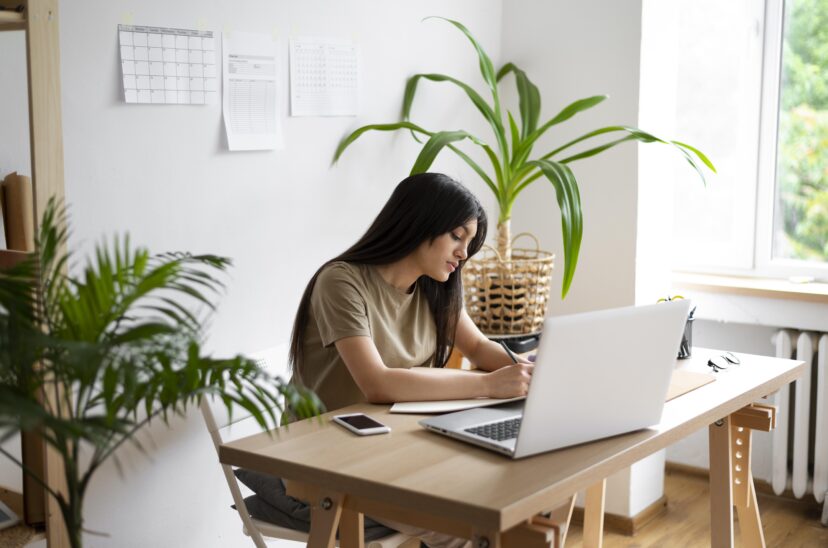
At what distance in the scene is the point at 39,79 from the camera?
5.90 ft

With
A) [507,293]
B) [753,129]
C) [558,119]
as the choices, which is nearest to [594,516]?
[507,293]

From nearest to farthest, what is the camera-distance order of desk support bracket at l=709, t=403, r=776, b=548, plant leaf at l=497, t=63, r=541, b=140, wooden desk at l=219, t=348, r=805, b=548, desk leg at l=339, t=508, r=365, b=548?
wooden desk at l=219, t=348, r=805, b=548, desk leg at l=339, t=508, r=365, b=548, desk support bracket at l=709, t=403, r=776, b=548, plant leaf at l=497, t=63, r=541, b=140

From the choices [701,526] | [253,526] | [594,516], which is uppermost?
[253,526]

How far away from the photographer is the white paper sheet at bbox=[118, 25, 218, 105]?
2.26 meters

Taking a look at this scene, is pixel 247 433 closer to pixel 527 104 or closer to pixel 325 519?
pixel 325 519

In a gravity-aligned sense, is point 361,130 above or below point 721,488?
above

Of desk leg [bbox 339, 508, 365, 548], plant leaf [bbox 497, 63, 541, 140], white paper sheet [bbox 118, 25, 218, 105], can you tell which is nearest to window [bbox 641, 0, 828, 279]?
plant leaf [bbox 497, 63, 541, 140]

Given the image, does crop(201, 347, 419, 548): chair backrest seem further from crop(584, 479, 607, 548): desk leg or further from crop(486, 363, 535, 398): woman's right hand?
crop(584, 479, 607, 548): desk leg

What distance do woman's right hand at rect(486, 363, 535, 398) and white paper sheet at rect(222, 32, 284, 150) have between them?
90 centimetres

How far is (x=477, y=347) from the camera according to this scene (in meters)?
2.56

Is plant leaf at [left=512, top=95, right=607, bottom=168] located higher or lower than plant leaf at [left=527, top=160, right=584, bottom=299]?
higher

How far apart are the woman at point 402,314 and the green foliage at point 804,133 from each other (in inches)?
67.2

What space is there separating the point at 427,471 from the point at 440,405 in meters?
0.43

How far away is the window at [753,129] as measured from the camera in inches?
141
